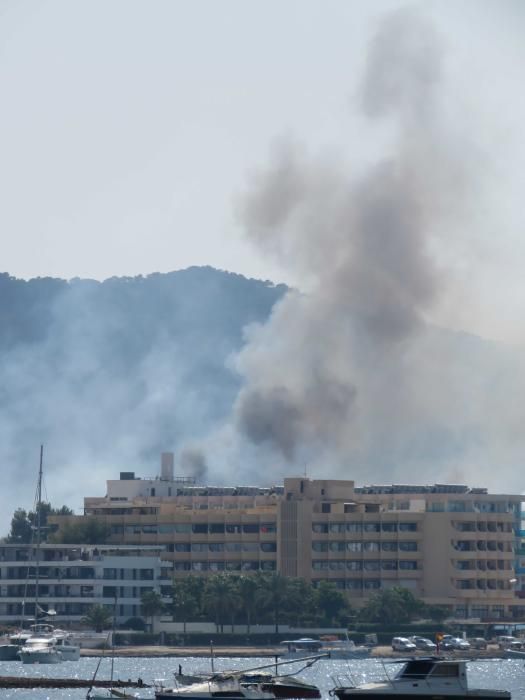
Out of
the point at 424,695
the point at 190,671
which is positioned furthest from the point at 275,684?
the point at 190,671

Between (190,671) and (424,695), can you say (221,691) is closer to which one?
(424,695)

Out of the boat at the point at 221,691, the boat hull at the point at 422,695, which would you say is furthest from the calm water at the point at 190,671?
the boat hull at the point at 422,695

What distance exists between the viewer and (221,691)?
130375 mm

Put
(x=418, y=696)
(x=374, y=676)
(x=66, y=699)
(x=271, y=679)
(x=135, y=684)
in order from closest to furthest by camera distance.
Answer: (x=418, y=696), (x=271, y=679), (x=66, y=699), (x=135, y=684), (x=374, y=676)

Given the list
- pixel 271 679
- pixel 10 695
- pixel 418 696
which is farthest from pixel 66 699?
pixel 418 696

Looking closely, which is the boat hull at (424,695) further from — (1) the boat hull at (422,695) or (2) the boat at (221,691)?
(2) the boat at (221,691)

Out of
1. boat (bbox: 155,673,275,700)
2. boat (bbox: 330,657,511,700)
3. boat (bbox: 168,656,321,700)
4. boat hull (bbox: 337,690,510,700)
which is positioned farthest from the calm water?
boat hull (bbox: 337,690,510,700)

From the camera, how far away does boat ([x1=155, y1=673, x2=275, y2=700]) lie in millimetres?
130000

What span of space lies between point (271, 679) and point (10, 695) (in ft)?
94.3

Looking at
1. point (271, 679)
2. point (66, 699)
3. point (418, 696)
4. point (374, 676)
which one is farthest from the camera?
point (374, 676)

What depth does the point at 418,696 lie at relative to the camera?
12300 centimetres

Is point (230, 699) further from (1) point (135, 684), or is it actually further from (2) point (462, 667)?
(1) point (135, 684)

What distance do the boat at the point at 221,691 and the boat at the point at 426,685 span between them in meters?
7.31

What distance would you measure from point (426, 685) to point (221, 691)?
14423 millimetres
